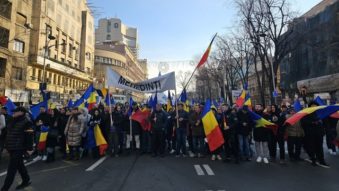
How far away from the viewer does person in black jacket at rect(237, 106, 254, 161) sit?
10.2 meters

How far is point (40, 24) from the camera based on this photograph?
42.1 meters

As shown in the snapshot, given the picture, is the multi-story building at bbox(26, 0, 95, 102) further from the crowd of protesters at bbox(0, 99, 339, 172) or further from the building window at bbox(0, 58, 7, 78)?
the crowd of protesters at bbox(0, 99, 339, 172)

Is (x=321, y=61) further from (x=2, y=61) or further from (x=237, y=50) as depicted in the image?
(x=2, y=61)

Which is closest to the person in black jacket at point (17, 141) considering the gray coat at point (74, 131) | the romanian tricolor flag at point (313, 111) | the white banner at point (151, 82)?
the gray coat at point (74, 131)

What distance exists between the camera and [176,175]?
320 inches

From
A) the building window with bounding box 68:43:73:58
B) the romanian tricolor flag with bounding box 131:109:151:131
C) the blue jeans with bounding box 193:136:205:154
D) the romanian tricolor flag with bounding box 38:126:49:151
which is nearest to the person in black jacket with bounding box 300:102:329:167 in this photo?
the blue jeans with bounding box 193:136:205:154

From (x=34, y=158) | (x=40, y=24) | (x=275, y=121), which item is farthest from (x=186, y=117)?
(x=40, y=24)

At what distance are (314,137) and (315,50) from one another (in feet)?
113

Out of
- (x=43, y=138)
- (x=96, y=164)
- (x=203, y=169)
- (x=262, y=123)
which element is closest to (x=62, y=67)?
(x=43, y=138)

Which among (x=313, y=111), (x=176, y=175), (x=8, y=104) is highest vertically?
(x=8, y=104)

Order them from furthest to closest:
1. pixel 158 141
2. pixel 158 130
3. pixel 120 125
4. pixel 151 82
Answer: pixel 151 82 → pixel 120 125 → pixel 158 141 → pixel 158 130

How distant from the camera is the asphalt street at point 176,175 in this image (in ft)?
22.7

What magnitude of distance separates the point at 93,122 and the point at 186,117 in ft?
11.6

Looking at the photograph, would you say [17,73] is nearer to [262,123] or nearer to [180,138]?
[180,138]
